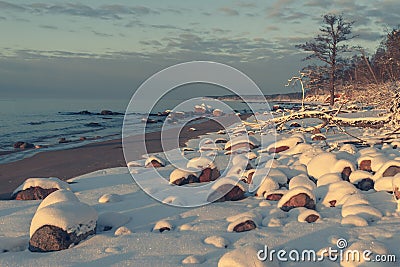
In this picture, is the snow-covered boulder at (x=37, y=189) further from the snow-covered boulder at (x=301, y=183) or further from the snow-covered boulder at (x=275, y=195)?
the snow-covered boulder at (x=301, y=183)

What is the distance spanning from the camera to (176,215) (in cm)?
546

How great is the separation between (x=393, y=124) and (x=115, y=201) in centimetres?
605

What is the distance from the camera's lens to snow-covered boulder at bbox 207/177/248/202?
6.07 m

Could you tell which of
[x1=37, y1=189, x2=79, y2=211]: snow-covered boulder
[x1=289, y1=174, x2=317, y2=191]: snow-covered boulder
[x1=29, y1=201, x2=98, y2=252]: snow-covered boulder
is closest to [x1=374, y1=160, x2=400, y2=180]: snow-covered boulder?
[x1=289, y1=174, x2=317, y2=191]: snow-covered boulder

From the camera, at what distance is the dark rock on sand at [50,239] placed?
14.1ft

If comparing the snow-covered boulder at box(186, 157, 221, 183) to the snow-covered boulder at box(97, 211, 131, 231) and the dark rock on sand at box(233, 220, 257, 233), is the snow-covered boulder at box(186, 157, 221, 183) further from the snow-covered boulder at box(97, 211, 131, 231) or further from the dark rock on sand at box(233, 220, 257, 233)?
the dark rock on sand at box(233, 220, 257, 233)

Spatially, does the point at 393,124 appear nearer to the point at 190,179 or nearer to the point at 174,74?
the point at 190,179

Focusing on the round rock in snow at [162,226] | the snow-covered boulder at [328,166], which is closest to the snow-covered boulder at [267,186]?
the snow-covered boulder at [328,166]

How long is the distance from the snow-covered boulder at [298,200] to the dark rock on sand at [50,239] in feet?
9.31

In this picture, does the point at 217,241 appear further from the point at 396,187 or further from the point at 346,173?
the point at 346,173

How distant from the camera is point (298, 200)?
5309mm

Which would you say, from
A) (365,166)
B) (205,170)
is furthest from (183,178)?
(365,166)

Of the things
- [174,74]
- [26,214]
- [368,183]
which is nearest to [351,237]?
[368,183]

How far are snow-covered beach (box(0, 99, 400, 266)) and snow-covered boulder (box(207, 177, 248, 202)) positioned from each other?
32mm
